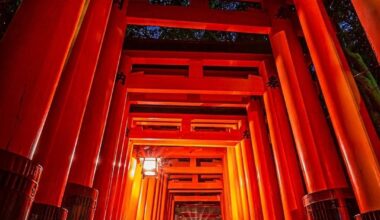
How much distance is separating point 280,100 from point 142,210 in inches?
302

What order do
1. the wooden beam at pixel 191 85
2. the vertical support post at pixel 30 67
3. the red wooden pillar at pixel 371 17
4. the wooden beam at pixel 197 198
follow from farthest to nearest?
1. the wooden beam at pixel 197 198
2. the wooden beam at pixel 191 85
3. the red wooden pillar at pixel 371 17
4. the vertical support post at pixel 30 67

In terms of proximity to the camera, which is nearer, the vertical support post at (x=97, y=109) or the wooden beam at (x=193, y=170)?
the vertical support post at (x=97, y=109)

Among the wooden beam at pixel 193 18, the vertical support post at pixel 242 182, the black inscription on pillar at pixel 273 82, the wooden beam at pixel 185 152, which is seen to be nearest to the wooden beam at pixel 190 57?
the black inscription on pillar at pixel 273 82

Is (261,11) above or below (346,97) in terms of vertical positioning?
above

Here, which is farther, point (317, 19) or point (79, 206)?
point (317, 19)

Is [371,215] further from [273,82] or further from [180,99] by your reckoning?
[180,99]

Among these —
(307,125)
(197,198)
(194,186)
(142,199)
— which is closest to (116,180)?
(307,125)

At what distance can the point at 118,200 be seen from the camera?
7.03 m

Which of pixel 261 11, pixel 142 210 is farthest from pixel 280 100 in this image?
pixel 142 210

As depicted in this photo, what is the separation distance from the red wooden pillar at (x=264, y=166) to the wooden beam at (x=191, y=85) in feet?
3.27

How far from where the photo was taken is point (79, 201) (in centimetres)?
310

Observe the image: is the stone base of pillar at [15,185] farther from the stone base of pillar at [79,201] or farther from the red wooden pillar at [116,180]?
the red wooden pillar at [116,180]

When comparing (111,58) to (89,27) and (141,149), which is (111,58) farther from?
(141,149)

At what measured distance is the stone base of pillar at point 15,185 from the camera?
1444mm
